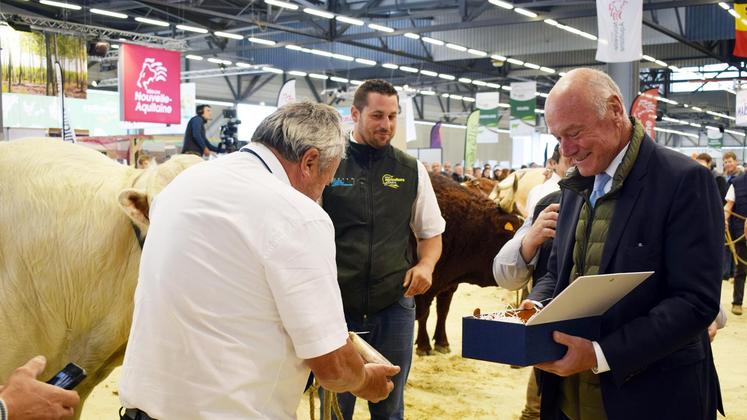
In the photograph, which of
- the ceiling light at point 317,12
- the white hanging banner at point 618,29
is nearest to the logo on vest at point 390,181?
the white hanging banner at point 618,29

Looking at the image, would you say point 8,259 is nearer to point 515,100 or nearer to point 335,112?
point 335,112

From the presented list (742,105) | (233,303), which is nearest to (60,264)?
(233,303)

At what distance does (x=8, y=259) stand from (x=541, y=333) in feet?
5.45

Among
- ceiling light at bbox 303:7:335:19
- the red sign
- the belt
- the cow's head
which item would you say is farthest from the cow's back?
ceiling light at bbox 303:7:335:19

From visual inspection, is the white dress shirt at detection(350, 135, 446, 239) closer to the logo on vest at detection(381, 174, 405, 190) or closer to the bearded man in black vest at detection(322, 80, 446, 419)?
the bearded man in black vest at detection(322, 80, 446, 419)

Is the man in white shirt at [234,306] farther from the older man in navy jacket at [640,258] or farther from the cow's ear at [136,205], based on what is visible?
the older man in navy jacket at [640,258]

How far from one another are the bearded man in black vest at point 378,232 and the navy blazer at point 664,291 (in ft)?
4.50

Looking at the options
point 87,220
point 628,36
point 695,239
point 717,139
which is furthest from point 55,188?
point 717,139

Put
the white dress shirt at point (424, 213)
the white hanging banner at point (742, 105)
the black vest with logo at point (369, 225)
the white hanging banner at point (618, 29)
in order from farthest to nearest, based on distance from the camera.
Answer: the white hanging banner at point (742, 105) < the white hanging banner at point (618, 29) < the white dress shirt at point (424, 213) < the black vest with logo at point (369, 225)

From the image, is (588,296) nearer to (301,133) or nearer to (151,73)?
(301,133)

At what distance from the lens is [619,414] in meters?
2.18

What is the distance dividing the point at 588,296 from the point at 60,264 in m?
1.63

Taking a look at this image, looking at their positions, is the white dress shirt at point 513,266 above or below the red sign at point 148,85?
below

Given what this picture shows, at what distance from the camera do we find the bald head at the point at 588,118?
7.35ft
